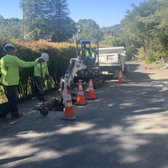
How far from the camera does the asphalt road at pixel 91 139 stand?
607cm

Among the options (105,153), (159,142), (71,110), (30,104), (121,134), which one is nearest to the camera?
(105,153)

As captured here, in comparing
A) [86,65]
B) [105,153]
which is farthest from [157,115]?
[86,65]

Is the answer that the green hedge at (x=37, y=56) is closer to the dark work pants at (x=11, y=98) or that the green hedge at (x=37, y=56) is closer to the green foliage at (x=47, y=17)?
the dark work pants at (x=11, y=98)

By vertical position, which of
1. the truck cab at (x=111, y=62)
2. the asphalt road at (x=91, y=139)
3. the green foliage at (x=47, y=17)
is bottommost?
the asphalt road at (x=91, y=139)

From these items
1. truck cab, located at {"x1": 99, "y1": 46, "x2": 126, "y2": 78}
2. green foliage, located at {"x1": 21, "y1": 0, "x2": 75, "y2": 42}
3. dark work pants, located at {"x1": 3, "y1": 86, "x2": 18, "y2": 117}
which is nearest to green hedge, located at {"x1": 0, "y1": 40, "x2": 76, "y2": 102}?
dark work pants, located at {"x1": 3, "y1": 86, "x2": 18, "y2": 117}

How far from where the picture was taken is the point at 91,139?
7.45 m

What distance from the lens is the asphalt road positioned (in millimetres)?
6070

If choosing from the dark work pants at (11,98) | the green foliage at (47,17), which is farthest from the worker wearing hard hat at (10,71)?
the green foliage at (47,17)

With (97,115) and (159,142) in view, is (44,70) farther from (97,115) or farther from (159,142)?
(159,142)

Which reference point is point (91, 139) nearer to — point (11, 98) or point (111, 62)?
point (11, 98)

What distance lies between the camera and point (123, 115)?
9.95 metres

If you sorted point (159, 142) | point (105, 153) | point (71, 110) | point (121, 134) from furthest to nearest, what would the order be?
point (71, 110)
point (121, 134)
point (159, 142)
point (105, 153)

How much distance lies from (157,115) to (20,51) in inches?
241

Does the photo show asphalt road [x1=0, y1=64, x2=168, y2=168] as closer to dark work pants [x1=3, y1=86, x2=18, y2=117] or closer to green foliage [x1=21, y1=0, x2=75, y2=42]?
dark work pants [x1=3, y1=86, x2=18, y2=117]
